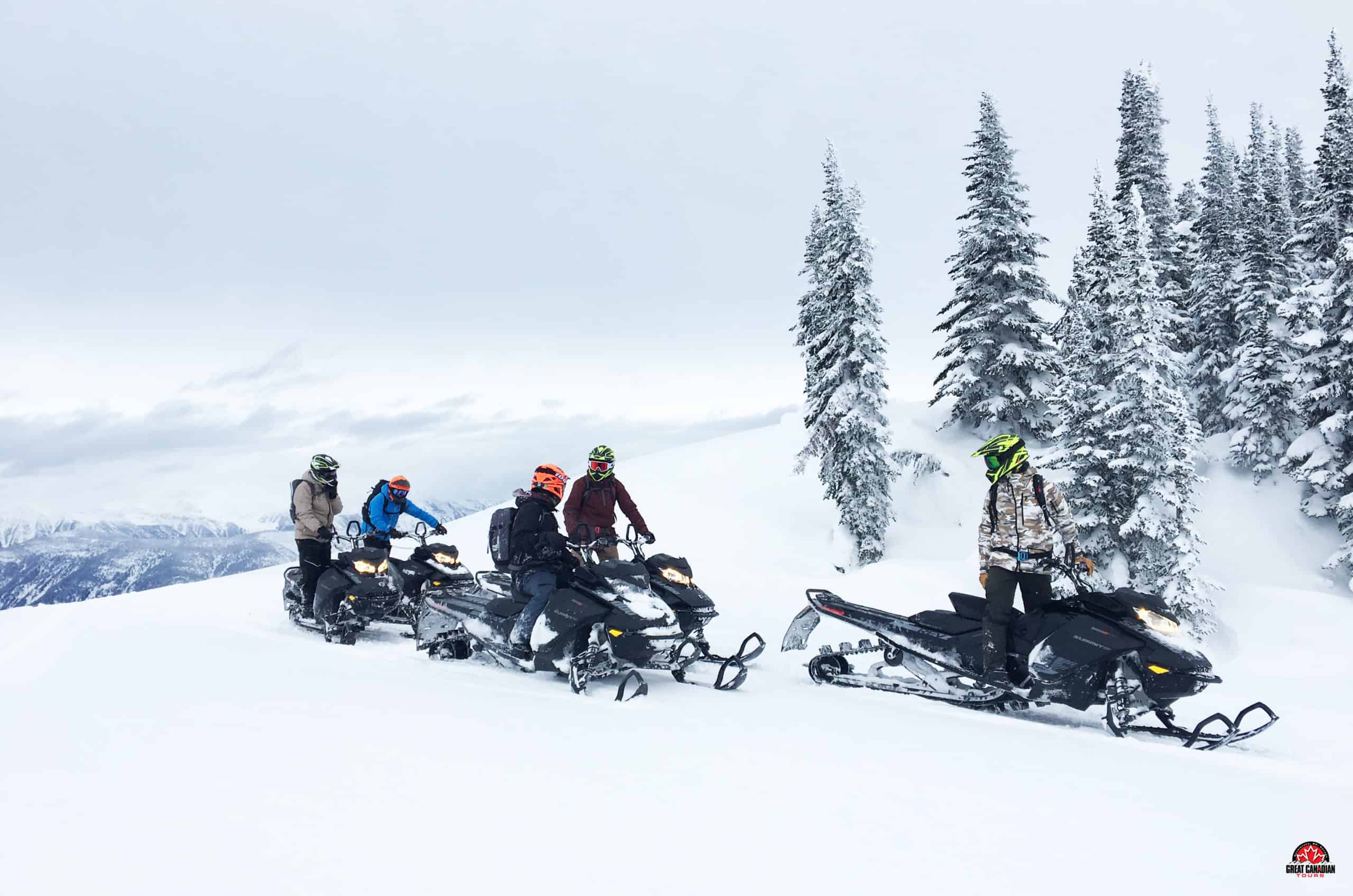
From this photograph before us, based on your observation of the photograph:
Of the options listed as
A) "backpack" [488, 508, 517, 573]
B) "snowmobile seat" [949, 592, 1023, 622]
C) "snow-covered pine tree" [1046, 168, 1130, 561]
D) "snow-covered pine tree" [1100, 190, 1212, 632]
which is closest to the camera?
"snowmobile seat" [949, 592, 1023, 622]

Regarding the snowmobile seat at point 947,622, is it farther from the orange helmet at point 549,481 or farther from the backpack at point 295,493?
Answer: the backpack at point 295,493

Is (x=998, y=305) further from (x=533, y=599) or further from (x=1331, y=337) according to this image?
(x=533, y=599)

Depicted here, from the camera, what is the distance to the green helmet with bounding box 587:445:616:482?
9.30 metres

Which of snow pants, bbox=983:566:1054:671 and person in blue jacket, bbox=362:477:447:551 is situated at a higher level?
person in blue jacket, bbox=362:477:447:551

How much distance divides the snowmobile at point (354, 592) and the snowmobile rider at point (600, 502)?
2.89 metres

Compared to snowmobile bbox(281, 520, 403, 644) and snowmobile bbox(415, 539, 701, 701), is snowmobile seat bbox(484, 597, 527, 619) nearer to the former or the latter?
snowmobile bbox(415, 539, 701, 701)

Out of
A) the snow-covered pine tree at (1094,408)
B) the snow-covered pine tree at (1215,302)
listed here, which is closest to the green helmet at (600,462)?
the snow-covered pine tree at (1094,408)

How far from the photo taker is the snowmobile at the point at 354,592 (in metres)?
10.3

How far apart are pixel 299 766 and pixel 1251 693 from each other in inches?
334

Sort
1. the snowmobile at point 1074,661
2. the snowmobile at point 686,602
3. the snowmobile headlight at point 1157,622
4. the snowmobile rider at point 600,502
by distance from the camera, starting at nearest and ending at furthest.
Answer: the snowmobile at point 1074,661, the snowmobile headlight at point 1157,622, the snowmobile at point 686,602, the snowmobile rider at point 600,502

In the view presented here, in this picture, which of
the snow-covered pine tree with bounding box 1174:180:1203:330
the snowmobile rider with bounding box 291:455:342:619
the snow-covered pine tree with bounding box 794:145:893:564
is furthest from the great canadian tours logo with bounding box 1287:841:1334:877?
the snow-covered pine tree with bounding box 1174:180:1203:330

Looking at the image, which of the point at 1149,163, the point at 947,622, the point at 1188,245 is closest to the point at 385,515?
the point at 947,622

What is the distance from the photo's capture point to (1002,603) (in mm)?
6492

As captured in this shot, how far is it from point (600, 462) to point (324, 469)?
4314mm
